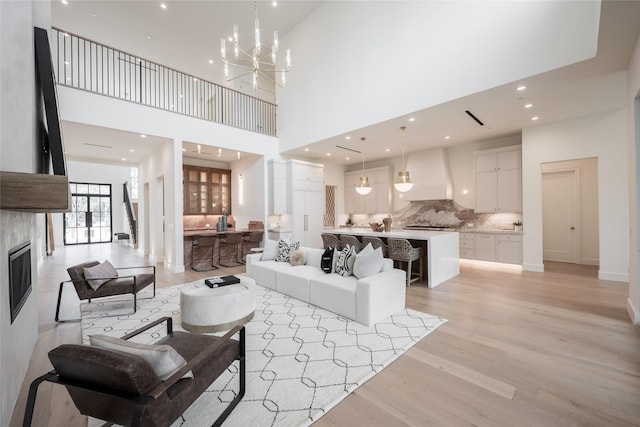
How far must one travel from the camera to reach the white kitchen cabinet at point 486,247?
6479mm

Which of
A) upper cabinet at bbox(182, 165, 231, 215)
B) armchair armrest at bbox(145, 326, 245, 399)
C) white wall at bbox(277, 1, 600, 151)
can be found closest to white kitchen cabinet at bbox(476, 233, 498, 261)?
white wall at bbox(277, 1, 600, 151)

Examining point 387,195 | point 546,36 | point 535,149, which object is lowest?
point 387,195

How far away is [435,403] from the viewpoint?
1.91 m

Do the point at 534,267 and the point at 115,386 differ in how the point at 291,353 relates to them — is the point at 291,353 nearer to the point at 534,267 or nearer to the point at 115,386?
the point at 115,386

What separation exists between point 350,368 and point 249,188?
6.84 metres

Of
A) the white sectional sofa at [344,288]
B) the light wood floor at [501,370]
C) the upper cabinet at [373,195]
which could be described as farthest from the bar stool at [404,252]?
the upper cabinet at [373,195]

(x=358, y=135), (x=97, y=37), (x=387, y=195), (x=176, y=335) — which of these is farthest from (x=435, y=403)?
(x=97, y=37)

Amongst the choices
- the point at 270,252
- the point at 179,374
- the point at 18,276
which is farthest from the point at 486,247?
the point at 18,276

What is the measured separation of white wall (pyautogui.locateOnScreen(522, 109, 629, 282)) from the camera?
494cm

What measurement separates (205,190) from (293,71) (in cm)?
455

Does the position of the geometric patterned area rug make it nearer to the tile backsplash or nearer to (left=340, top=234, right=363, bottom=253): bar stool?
(left=340, top=234, right=363, bottom=253): bar stool

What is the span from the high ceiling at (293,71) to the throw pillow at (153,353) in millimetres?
4441

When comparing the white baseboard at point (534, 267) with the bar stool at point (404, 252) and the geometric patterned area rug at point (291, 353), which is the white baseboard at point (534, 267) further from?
the geometric patterned area rug at point (291, 353)

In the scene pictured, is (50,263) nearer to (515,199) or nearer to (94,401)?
(94,401)
